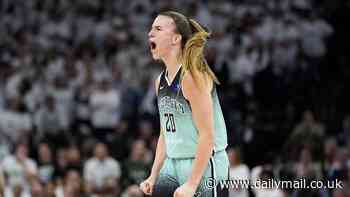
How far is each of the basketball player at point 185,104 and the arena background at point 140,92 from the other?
367 centimetres

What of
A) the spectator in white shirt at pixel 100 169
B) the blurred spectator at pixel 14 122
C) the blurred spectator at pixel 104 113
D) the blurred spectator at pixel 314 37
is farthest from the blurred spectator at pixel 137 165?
the blurred spectator at pixel 314 37

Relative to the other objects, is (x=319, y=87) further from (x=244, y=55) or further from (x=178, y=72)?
(x=178, y=72)

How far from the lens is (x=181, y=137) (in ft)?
17.6

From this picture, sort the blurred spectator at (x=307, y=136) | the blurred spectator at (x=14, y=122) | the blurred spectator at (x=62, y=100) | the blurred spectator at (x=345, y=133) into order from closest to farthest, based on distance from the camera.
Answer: the blurred spectator at (x=307, y=136), the blurred spectator at (x=345, y=133), the blurred spectator at (x=14, y=122), the blurred spectator at (x=62, y=100)

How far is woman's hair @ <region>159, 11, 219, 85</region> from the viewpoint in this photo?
529 centimetres

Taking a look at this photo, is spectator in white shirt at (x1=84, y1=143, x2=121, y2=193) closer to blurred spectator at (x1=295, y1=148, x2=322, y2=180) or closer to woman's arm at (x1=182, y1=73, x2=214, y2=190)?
blurred spectator at (x1=295, y1=148, x2=322, y2=180)

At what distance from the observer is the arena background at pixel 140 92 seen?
12.0 meters

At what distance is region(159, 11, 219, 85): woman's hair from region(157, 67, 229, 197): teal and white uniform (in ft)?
0.32

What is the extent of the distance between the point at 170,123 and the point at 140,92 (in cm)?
962

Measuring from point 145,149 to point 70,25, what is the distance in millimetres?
7437

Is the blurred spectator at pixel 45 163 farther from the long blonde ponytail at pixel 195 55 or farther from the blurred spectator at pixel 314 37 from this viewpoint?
the long blonde ponytail at pixel 195 55

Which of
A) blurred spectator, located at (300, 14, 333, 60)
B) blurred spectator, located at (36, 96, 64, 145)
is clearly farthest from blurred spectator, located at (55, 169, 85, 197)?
blurred spectator, located at (300, 14, 333, 60)

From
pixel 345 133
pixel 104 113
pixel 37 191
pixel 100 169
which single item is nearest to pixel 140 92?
pixel 104 113

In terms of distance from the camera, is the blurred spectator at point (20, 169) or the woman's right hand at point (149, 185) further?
the blurred spectator at point (20, 169)
